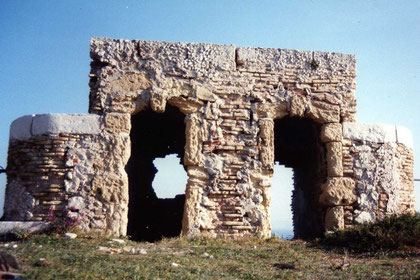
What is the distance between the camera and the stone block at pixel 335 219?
26.1ft

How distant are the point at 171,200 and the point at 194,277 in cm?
725

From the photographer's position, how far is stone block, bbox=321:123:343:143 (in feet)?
27.1

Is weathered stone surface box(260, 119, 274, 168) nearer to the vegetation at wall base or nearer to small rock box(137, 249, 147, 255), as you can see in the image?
the vegetation at wall base

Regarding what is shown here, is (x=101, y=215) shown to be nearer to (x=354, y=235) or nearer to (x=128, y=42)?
(x=128, y=42)

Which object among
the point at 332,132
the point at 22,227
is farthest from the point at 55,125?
the point at 332,132

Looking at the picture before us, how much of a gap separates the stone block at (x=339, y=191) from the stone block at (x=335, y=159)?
128 millimetres

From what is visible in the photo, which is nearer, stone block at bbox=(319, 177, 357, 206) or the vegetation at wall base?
the vegetation at wall base

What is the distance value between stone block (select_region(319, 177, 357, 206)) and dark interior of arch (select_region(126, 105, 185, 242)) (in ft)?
12.6

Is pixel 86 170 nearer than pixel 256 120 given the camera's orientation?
Yes

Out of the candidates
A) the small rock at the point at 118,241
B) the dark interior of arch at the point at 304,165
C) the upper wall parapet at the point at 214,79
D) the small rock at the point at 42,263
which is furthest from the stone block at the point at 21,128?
the dark interior of arch at the point at 304,165

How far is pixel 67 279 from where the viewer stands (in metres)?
4.01

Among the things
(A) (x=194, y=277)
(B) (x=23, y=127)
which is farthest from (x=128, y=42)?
(A) (x=194, y=277)

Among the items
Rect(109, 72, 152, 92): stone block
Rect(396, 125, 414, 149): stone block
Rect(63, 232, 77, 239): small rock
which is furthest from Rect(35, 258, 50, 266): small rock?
Rect(396, 125, 414, 149): stone block

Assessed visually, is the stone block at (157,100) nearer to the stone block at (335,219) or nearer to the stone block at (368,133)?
the stone block at (368,133)
